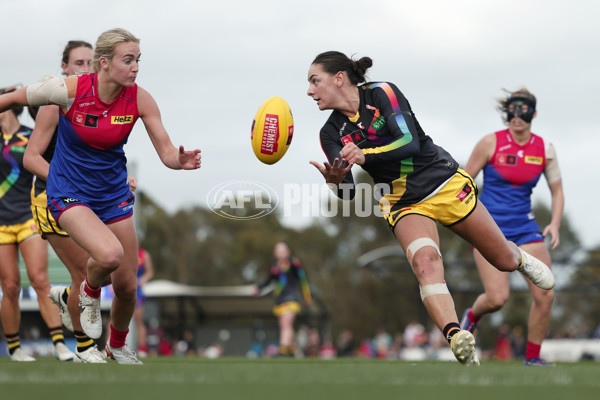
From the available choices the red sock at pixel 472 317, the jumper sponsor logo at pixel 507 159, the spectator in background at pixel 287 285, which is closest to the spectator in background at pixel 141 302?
the spectator in background at pixel 287 285

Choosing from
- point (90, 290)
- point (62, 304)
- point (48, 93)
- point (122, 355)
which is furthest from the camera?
point (62, 304)

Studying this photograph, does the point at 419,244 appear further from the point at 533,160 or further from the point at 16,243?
the point at 16,243

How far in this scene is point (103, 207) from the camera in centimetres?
654

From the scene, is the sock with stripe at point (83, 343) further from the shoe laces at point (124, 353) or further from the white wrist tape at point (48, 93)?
the white wrist tape at point (48, 93)

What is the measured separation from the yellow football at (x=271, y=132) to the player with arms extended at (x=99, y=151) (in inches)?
39.6

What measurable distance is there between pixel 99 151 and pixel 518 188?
4473mm

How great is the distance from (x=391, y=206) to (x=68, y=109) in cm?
259

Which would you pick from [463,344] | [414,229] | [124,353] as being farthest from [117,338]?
[463,344]

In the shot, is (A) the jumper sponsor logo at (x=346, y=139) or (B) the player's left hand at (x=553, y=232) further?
(B) the player's left hand at (x=553, y=232)

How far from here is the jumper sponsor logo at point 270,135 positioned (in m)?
7.26

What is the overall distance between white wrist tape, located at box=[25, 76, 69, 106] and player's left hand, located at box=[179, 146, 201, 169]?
97cm

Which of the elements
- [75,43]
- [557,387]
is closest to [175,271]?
[75,43]

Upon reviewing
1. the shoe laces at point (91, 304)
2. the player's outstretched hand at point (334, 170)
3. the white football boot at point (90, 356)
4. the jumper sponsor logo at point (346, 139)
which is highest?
the jumper sponsor logo at point (346, 139)

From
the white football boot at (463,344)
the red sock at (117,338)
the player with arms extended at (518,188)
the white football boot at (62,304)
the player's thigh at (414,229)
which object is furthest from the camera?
the player with arms extended at (518,188)
